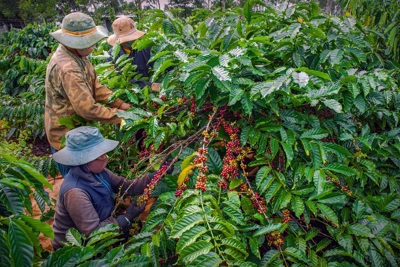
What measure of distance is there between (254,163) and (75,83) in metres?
1.34

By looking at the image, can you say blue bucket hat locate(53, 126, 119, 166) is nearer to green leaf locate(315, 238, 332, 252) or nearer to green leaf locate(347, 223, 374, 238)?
green leaf locate(315, 238, 332, 252)

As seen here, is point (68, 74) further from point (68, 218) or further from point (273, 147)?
point (273, 147)

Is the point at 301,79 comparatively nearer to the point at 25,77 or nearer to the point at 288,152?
the point at 288,152

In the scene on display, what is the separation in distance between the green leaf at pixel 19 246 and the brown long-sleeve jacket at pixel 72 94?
1.31 m

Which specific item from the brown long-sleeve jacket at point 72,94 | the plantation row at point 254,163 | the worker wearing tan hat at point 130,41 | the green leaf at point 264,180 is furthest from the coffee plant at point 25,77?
the green leaf at point 264,180

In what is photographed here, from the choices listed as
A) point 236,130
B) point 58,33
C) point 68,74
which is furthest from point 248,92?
point 58,33

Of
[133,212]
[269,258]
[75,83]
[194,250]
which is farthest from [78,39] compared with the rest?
[269,258]

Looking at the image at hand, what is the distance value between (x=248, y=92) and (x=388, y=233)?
112cm

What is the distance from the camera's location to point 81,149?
6.34 feet

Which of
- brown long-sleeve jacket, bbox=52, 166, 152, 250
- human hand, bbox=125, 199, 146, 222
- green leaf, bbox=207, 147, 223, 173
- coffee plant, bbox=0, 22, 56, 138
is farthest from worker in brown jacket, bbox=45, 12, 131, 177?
coffee plant, bbox=0, 22, 56, 138

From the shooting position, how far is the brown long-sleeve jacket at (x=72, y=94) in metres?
2.23

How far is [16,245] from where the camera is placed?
0.96m

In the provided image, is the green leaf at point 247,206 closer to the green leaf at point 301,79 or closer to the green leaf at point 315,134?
the green leaf at point 315,134

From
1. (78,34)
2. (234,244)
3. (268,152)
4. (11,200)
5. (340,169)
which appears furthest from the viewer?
(78,34)
